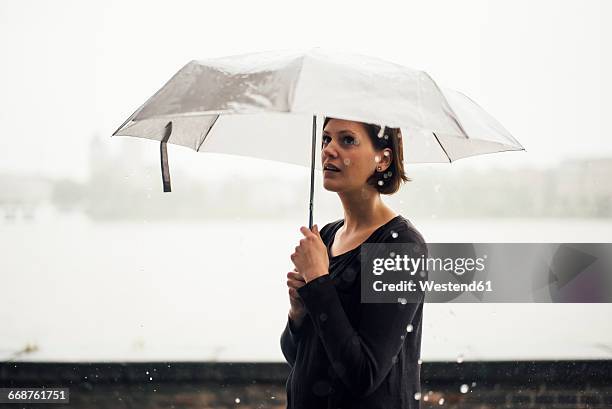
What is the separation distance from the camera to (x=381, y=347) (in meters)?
1.45

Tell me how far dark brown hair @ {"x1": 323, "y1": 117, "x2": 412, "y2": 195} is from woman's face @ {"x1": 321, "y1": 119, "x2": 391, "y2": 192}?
0.02 m

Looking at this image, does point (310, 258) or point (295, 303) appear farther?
point (295, 303)

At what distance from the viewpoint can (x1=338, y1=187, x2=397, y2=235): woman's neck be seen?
5.48 feet

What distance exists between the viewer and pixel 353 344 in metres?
1.43

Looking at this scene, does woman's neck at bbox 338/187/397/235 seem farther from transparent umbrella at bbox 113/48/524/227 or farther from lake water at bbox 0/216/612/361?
lake water at bbox 0/216/612/361

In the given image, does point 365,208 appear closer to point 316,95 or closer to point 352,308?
point 352,308

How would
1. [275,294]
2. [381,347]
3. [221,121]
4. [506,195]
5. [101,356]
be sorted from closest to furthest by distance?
[381,347] → [221,121] → [101,356] → [275,294] → [506,195]

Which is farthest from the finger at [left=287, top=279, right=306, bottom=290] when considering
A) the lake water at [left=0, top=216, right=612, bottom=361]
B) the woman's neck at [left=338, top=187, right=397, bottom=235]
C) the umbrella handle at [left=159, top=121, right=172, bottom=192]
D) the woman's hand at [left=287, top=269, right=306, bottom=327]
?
the lake water at [left=0, top=216, right=612, bottom=361]

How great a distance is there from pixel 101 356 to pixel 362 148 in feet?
8.80

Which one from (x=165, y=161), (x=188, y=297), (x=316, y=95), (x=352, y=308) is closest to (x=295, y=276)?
(x=352, y=308)

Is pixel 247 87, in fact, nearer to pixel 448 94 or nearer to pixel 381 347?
pixel 448 94

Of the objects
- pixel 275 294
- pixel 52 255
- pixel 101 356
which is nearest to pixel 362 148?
pixel 101 356

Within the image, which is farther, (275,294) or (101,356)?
(275,294)

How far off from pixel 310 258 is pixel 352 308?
15cm
